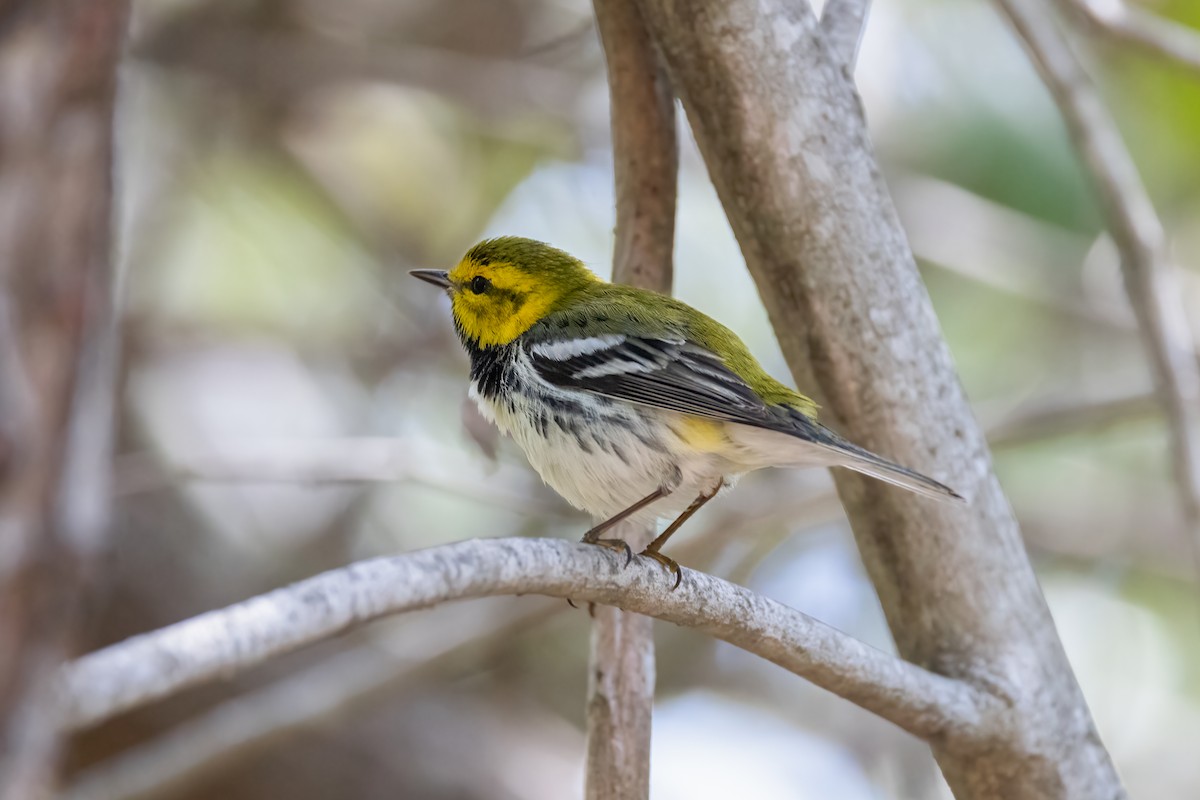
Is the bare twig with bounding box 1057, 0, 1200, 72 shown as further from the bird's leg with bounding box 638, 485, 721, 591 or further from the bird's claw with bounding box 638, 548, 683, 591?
the bird's claw with bounding box 638, 548, 683, 591

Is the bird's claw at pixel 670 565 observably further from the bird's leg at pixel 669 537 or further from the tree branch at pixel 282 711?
the tree branch at pixel 282 711

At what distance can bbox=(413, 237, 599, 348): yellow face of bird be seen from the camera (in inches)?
112

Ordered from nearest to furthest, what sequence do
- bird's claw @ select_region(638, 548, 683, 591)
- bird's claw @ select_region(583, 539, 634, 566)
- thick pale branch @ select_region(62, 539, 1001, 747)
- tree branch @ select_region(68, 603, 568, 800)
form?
thick pale branch @ select_region(62, 539, 1001, 747) < bird's claw @ select_region(638, 548, 683, 591) < bird's claw @ select_region(583, 539, 634, 566) < tree branch @ select_region(68, 603, 568, 800)

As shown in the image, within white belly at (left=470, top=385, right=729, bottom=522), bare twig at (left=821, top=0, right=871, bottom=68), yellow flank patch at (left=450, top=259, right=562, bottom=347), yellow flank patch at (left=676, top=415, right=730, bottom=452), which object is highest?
bare twig at (left=821, top=0, right=871, bottom=68)

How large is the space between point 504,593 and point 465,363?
9.62ft

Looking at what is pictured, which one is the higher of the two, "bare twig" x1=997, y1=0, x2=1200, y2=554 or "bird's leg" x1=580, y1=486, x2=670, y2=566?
"bare twig" x1=997, y1=0, x2=1200, y2=554

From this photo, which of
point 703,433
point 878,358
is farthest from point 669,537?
point 878,358

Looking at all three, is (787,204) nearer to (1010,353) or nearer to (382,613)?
(382,613)

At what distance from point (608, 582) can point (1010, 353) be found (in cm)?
418

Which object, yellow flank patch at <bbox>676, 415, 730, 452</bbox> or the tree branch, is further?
the tree branch

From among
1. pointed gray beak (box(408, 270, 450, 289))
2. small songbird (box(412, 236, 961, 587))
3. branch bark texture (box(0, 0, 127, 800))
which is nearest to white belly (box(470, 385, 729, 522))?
small songbird (box(412, 236, 961, 587))

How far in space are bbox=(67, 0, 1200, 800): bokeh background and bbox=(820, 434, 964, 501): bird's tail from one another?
1.60 m

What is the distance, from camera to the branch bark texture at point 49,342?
967 millimetres

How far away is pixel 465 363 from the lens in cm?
453
